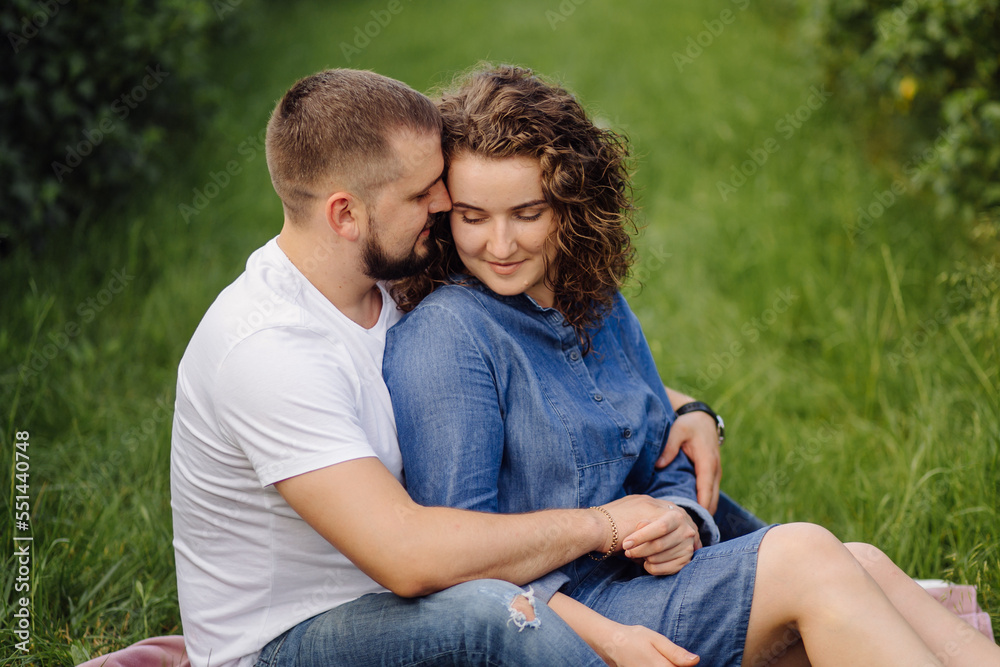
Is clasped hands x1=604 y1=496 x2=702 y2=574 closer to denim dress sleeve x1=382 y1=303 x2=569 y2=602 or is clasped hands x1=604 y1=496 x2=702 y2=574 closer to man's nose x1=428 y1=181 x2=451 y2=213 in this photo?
denim dress sleeve x1=382 y1=303 x2=569 y2=602

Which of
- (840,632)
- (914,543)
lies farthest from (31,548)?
(914,543)

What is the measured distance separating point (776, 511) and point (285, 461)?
6.90 feet

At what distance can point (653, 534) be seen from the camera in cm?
209

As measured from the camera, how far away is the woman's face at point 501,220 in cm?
220

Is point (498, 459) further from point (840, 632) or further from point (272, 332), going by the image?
point (840, 632)

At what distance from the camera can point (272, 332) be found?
1901mm

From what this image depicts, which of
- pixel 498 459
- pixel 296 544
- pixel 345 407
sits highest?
pixel 345 407

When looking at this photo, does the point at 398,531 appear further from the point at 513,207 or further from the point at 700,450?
the point at 700,450

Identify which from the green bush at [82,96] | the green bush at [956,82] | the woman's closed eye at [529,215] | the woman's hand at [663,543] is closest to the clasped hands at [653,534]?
the woman's hand at [663,543]

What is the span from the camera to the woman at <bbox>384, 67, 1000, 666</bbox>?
6.47 ft

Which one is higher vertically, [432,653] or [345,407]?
[345,407]

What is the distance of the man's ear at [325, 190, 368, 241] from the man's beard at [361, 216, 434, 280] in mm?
33

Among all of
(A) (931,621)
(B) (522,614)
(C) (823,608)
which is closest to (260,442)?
(B) (522,614)

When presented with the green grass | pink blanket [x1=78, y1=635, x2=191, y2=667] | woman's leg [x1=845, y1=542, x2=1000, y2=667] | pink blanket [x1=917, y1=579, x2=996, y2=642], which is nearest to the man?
pink blanket [x1=78, y1=635, x2=191, y2=667]
